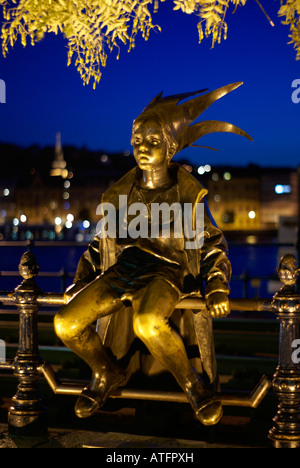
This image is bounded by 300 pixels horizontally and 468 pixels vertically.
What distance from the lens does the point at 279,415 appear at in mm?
4820

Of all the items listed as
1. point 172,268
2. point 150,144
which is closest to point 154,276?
point 172,268

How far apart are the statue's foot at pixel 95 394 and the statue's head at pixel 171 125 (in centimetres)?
149

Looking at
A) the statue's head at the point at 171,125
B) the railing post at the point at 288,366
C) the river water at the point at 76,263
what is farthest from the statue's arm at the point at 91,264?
the river water at the point at 76,263

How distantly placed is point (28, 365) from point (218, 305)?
1707 mm

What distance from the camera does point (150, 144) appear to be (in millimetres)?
5078

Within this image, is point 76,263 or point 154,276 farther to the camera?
point 76,263

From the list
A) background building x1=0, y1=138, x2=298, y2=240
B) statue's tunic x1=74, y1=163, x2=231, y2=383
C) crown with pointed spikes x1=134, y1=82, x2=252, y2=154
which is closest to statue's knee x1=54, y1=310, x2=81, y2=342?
statue's tunic x1=74, y1=163, x2=231, y2=383

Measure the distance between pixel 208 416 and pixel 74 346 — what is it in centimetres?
99

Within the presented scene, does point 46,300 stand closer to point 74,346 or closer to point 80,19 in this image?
point 74,346

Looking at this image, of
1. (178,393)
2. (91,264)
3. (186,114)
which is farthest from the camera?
(91,264)

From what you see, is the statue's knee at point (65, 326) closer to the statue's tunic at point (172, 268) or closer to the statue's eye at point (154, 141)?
the statue's tunic at point (172, 268)

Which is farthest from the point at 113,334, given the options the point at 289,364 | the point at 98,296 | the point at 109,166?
the point at 109,166

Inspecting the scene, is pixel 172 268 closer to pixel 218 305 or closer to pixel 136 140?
pixel 218 305

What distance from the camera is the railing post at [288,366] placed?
4754mm
